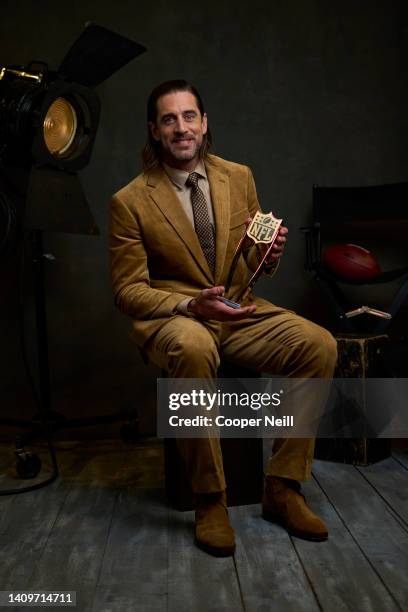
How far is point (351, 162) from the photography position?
359 cm

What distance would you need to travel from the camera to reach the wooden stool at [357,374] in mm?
2920

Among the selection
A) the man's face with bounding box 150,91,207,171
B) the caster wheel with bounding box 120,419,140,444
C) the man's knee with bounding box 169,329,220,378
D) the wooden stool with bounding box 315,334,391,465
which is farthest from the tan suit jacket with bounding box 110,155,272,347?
the caster wheel with bounding box 120,419,140,444

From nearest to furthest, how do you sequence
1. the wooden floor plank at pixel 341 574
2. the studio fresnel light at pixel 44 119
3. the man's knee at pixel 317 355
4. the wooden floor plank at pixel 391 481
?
1. the wooden floor plank at pixel 341 574
2. the man's knee at pixel 317 355
3. the wooden floor plank at pixel 391 481
4. the studio fresnel light at pixel 44 119

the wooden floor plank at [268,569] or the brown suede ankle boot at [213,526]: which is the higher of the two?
the brown suede ankle boot at [213,526]

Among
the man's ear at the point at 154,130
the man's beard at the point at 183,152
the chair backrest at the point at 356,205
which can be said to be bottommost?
the chair backrest at the point at 356,205

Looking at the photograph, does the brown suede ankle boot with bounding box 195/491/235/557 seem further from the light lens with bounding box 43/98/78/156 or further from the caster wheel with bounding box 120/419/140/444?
the light lens with bounding box 43/98/78/156

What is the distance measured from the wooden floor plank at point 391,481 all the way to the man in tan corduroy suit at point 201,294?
1.28 feet

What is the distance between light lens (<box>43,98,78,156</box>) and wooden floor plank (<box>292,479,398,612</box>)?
5.71 feet

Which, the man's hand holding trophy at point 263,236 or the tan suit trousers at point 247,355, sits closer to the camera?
the tan suit trousers at point 247,355

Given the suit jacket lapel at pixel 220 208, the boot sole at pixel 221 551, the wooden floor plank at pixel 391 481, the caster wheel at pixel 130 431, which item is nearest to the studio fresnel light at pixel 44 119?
the suit jacket lapel at pixel 220 208

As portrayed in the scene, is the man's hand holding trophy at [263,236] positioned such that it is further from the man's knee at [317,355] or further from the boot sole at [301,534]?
the boot sole at [301,534]

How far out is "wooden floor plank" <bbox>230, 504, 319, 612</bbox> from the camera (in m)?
1.74

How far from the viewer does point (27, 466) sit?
2832 mm

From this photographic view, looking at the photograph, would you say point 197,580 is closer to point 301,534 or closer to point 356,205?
point 301,534
